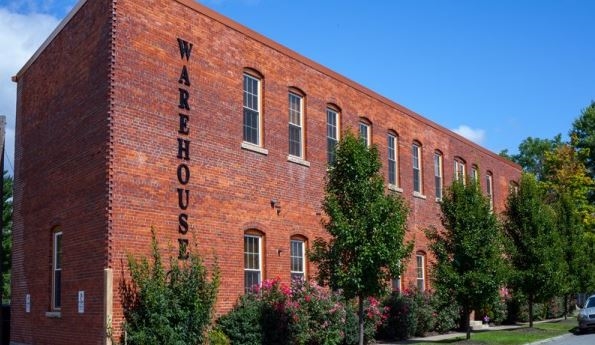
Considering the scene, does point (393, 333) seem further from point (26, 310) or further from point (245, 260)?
point (26, 310)

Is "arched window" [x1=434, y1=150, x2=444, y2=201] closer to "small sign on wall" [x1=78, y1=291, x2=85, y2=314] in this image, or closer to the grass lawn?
the grass lawn

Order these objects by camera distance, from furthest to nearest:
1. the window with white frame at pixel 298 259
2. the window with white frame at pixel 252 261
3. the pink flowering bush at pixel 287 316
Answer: the window with white frame at pixel 298 259 < the window with white frame at pixel 252 261 < the pink flowering bush at pixel 287 316

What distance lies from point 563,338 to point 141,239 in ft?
56.0

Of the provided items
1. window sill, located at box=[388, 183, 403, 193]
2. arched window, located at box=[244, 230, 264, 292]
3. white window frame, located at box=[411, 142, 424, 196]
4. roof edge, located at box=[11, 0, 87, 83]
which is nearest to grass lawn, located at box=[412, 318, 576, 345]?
window sill, located at box=[388, 183, 403, 193]

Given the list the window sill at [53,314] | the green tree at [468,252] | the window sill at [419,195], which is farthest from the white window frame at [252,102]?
the window sill at [419,195]

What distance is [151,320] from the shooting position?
14062 millimetres

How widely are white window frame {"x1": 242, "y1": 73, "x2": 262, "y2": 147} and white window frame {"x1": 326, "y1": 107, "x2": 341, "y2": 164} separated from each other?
367 centimetres

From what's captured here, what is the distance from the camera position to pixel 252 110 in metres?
19.3

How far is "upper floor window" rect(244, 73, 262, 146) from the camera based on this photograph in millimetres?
19094

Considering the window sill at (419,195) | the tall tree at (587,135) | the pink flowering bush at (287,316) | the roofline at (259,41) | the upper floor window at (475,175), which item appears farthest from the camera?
the tall tree at (587,135)

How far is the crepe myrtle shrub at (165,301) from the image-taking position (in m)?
14.1

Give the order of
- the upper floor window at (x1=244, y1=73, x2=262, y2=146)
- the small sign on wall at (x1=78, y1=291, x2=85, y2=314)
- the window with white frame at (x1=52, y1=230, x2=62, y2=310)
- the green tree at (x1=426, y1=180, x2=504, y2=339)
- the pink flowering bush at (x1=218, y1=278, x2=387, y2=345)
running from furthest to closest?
the green tree at (x1=426, y1=180, x2=504, y2=339)
the upper floor window at (x1=244, y1=73, x2=262, y2=146)
the window with white frame at (x1=52, y1=230, x2=62, y2=310)
the pink flowering bush at (x1=218, y1=278, x2=387, y2=345)
the small sign on wall at (x1=78, y1=291, x2=85, y2=314)

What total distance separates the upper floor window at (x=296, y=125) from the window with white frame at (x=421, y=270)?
29.4 ft

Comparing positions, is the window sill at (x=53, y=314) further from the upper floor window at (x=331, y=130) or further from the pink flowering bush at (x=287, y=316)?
the upper floor window at (x=331, y=130)
